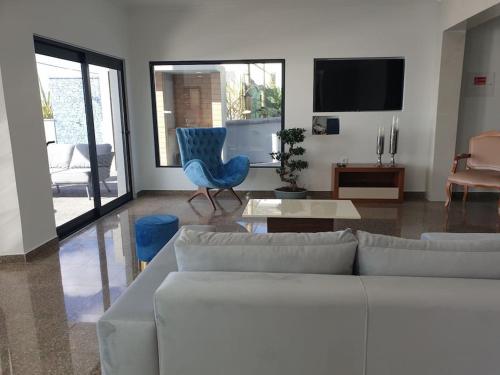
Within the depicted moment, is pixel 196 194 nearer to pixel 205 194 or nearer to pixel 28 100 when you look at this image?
pixel 205 194

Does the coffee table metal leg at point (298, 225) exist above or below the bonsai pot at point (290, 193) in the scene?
above

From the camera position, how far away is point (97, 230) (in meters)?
4.27

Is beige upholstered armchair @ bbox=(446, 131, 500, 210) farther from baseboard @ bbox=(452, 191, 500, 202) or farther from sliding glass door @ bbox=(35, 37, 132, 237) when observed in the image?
sliding glass door @ bbox=(35, 37, 132, 237)

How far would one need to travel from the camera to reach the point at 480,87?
17.2 feet

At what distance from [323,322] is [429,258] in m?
0.48

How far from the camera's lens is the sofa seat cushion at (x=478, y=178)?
437 centimetres

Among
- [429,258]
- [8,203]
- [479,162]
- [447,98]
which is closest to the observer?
[429,258]

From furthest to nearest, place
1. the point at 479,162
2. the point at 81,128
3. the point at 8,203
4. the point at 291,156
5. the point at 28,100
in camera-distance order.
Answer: the point at 291,156, the point at 479,162, the point at 81,128, the point at 28,100, the point at 8,203

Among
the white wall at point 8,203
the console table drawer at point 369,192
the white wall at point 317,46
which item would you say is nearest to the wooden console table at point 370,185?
the console table drawer at point 369,192

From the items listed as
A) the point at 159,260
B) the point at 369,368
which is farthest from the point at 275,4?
the point at 369,368

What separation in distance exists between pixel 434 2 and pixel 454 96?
1.29 meters

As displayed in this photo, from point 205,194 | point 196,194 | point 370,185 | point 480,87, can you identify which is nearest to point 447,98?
point 480,87

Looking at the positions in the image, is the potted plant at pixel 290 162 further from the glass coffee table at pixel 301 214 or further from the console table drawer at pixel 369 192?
the glass coffee table at pixel 301 214

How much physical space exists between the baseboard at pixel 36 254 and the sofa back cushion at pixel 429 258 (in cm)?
304
